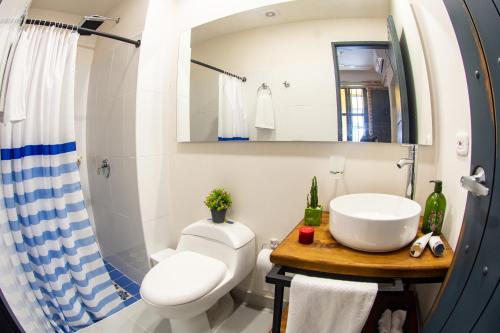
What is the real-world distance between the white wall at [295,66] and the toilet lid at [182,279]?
811 millimetres

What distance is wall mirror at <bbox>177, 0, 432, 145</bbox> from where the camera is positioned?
42.3 inches

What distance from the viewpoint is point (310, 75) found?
4.04ft

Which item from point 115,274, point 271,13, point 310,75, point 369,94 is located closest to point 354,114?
point 369,94

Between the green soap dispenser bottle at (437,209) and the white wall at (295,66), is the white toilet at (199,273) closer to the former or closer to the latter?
the white wall at (295,66)

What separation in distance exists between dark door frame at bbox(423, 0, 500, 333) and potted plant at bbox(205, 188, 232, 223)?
3.58ft

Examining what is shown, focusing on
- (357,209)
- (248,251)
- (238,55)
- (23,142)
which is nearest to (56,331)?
(23,142)

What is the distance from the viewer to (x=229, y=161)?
1.51 metres

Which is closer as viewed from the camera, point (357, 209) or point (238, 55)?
point (357, 209)

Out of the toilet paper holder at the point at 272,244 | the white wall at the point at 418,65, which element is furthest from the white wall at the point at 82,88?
the white wall at the point at 418,65

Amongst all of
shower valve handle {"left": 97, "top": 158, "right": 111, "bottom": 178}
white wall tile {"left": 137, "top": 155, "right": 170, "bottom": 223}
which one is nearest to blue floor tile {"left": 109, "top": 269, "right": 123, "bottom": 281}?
white wall tile {"left": 137, "top": 155, "right": 170, "bottom": 223}

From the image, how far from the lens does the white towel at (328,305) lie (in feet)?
2.24

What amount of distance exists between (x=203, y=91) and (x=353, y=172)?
1.13 metres

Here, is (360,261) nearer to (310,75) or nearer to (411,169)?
(411,169)

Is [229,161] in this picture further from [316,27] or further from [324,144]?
[316,27]
